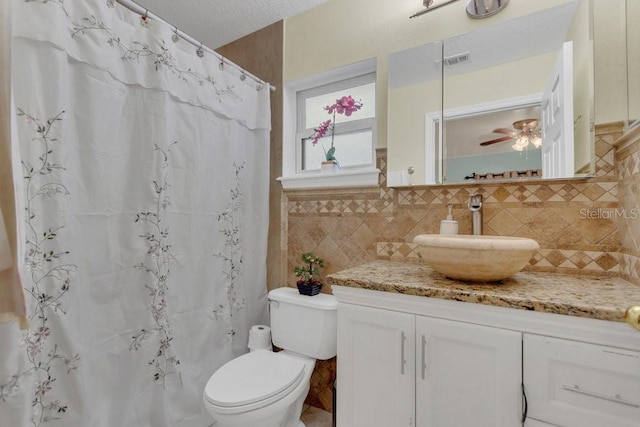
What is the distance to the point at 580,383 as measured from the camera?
30.8 inches

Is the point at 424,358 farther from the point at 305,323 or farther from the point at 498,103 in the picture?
the point at 498,103

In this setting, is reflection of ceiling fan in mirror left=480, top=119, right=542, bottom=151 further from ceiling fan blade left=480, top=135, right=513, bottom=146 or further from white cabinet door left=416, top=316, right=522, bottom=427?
white cabinet door left=416, top=316, right=522, bottom=427

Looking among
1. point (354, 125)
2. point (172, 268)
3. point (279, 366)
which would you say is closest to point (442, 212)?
point (354, 125)

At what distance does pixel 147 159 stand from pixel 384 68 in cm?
128

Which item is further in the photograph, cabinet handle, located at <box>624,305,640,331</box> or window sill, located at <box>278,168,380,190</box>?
window sill, located at <box>278,168,380,190</box>

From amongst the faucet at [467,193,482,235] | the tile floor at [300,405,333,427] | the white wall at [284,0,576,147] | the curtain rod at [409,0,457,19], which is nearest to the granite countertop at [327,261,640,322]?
the faucet at [467,193,482,235]

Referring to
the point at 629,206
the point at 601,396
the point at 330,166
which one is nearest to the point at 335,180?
the point at 330,166

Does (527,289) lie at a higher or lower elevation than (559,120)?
lower

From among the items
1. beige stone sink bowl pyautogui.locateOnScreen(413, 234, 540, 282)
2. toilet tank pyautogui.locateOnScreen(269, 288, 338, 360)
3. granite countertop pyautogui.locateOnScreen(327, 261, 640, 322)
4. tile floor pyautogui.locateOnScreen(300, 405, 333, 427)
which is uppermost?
beige stone sink bowl pyautogui.locateOnScreen(413, 234, 540, 282)

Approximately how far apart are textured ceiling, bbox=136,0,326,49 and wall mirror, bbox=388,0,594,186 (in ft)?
2.67

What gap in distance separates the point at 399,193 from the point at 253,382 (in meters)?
1.12

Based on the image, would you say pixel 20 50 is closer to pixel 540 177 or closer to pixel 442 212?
pixel 442 212

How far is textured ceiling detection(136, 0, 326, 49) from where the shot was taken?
5.87 ft

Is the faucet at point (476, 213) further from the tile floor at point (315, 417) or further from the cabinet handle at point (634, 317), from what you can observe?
the tile floor at point (315, 417)
